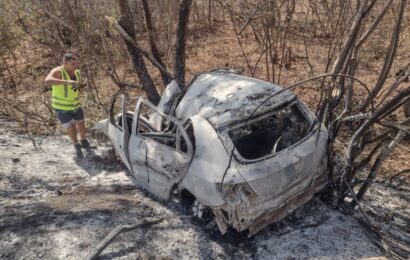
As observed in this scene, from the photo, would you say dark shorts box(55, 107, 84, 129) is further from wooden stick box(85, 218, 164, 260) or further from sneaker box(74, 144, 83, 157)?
wooden stick box(85, 218, 164, 260)

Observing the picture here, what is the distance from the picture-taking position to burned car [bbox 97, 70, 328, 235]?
163 inches

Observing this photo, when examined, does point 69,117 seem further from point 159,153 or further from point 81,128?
point 159,153

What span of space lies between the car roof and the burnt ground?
134 cm

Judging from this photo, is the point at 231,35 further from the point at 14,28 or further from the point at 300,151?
the point at 300,151

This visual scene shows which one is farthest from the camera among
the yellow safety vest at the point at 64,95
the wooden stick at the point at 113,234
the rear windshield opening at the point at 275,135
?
the yellow safety vest at the point at 64,95

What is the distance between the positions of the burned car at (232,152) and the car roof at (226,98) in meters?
0.01

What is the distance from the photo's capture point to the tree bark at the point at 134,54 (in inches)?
312

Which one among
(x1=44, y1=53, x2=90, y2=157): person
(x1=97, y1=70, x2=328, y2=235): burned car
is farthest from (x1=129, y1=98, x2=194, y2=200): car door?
(x1=44, y1=53, x2=90, y2=157): person

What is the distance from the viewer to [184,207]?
16.8ft

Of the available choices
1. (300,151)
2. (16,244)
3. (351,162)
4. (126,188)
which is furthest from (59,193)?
(351,162)

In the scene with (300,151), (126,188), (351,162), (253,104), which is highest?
(253,104)

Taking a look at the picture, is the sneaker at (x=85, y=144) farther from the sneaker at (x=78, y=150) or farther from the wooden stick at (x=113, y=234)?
the wooden stick at (x=113, y=234)

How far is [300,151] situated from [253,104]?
0.77 metres

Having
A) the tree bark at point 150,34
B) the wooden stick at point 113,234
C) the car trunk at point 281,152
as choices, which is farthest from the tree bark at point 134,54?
the wooden stick at point 113,234
